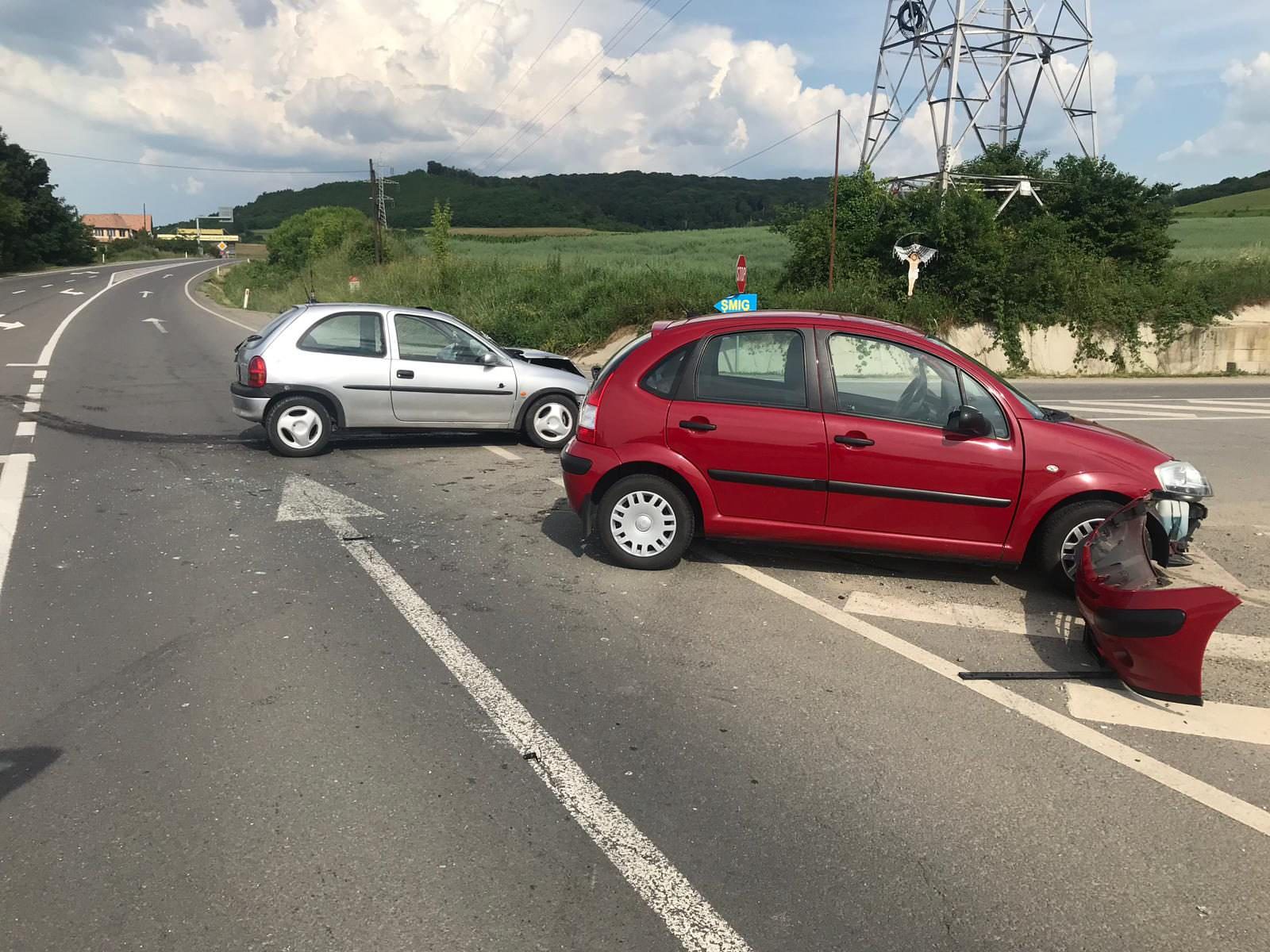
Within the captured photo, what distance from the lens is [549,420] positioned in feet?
35.1

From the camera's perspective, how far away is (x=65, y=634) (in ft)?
17.0

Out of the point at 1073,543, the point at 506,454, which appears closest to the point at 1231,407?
the point at 506,454

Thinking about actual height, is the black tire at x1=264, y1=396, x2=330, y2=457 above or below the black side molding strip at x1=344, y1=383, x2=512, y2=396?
below

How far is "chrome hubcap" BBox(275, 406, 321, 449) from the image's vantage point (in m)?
9.88

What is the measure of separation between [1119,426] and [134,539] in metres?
12.7

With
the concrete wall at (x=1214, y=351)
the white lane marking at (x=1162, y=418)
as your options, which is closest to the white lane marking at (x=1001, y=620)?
the white lane marking at (x=1162, y=418)

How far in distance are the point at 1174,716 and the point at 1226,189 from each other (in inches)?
4511

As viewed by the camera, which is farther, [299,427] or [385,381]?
[385,381]

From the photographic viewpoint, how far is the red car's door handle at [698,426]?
6160 mm

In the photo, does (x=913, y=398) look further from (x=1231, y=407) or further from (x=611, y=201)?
(x=611, y=201)

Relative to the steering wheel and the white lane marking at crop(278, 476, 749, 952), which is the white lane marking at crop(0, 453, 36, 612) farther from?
the steering wheel

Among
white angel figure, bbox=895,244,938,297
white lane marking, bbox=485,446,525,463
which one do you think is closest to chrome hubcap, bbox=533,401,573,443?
white lane marking, bbox=485,446,525,463

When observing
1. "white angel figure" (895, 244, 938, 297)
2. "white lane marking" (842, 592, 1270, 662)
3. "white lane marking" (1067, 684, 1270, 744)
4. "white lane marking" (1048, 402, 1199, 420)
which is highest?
"white angel figure" (895, 244, 938, 297)

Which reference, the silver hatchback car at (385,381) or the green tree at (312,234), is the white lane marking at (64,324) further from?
the green tree at (312,234)
